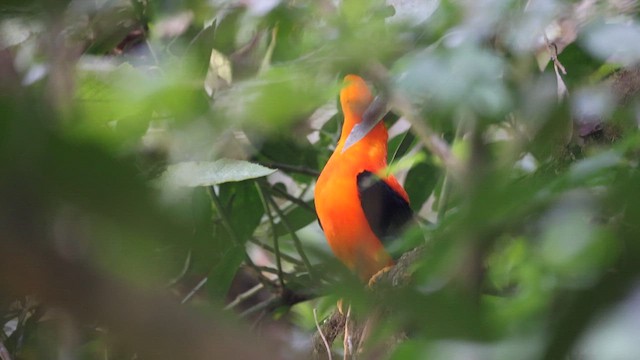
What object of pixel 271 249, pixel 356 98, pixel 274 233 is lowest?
pixel 271 249

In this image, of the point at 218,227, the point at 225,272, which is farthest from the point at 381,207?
the point at 218,227

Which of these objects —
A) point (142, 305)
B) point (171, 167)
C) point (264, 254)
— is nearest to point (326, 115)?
point (264, 254)

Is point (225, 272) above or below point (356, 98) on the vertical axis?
below

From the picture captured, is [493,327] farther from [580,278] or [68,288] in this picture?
[68,288]

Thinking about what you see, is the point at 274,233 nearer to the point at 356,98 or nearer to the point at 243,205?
the point at 243,205

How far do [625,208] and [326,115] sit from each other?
57.6 inches

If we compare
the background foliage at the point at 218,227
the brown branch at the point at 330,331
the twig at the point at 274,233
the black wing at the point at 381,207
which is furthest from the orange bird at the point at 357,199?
the background foliage at the point at 218,227

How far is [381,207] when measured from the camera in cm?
144

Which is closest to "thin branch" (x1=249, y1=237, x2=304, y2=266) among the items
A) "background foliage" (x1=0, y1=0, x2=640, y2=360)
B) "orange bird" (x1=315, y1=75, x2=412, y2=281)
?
"orange bird" (x1=315, y1=75, x2=412, y2=281)

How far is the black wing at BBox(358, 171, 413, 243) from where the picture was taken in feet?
4.69

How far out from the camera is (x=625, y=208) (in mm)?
279

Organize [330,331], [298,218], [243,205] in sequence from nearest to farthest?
[330,331], [243,205], [298,218]

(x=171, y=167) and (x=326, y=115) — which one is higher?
(x=171, y=167)

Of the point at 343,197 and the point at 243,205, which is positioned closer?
the point at 343,197
